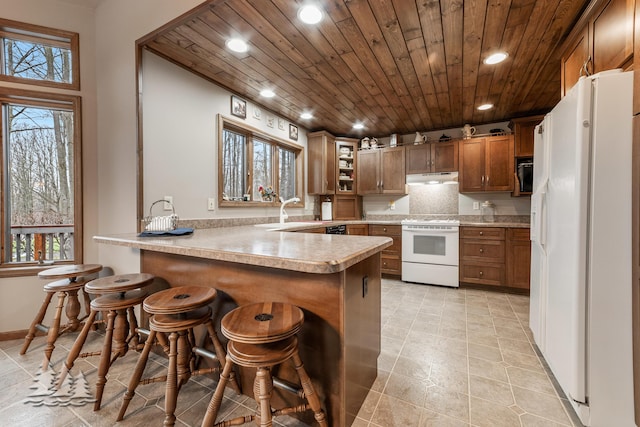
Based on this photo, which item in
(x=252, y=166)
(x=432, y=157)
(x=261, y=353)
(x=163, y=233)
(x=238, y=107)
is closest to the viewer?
(x=261, y=353)

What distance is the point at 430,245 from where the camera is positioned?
12.8ft

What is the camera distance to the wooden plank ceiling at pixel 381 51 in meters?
1.74

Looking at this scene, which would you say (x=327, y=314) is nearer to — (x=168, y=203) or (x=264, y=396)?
(x=264, y=396)

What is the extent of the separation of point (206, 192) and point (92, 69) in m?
1.49

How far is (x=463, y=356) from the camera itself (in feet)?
6.57

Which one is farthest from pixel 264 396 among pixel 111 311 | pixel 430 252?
pixel 430 252

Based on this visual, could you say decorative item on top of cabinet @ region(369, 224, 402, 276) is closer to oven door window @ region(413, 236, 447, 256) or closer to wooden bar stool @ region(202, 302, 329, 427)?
oven door window @ region(413, 236, 447, 256)

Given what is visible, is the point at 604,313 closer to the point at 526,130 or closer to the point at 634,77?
the point at 634,77

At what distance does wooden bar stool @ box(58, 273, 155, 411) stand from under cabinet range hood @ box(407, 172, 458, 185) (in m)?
3.87

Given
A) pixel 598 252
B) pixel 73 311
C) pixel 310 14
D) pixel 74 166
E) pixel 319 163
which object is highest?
pixel 310 14

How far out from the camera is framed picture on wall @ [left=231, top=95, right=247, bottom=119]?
295 centimetres

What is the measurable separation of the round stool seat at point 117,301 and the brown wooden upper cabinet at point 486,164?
13.6 ft

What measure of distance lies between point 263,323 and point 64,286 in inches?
74.4

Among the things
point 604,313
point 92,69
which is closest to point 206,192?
point 92,69
